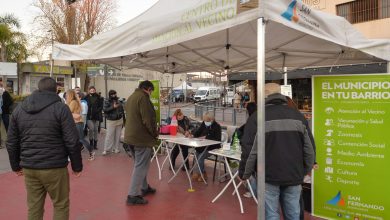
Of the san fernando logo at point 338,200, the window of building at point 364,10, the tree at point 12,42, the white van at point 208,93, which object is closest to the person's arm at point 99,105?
the san fernando logo at point 338,200

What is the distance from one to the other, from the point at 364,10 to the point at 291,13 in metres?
18.1

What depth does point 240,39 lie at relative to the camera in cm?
548

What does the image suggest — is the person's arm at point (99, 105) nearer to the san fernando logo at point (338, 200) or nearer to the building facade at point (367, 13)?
the san fernando logo at point (338, 200)

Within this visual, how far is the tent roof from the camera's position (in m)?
3.30

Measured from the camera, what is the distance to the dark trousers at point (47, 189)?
351cm

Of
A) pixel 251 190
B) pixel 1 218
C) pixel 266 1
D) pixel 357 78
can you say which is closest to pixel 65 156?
pixel 1 218

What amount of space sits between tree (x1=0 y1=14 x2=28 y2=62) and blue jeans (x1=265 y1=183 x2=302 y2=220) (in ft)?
89.6

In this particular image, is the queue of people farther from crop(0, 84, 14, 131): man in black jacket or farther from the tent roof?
crop(0, 84, 14, 131): man in black jacket

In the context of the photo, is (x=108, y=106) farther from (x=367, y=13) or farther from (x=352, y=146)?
(x=367, y=13)

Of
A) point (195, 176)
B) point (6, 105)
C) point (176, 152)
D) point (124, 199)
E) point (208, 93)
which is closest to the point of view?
point (124, 199)

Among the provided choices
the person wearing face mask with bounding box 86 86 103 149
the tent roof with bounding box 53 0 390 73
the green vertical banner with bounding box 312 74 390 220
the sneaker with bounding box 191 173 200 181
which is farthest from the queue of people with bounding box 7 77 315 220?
the person wearing face mask with bounding box 86 86 103 149

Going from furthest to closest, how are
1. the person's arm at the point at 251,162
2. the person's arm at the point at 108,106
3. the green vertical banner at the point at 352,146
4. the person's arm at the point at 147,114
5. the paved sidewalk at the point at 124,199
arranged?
the person's arm at the point at 108,106 → the person's arm at the point at 147,114 → the paved sidewalk at the point at 124,199 → the green vertical banner at the point at 352,146 → the person's arm at the point at 251,162

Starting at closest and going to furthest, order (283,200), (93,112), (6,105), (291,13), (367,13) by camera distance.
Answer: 1. (291,13)
2. (283,200)
3. (93,112)
4. (6,105)
5. (367,13)

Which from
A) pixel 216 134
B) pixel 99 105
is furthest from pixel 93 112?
pixel 216 134
